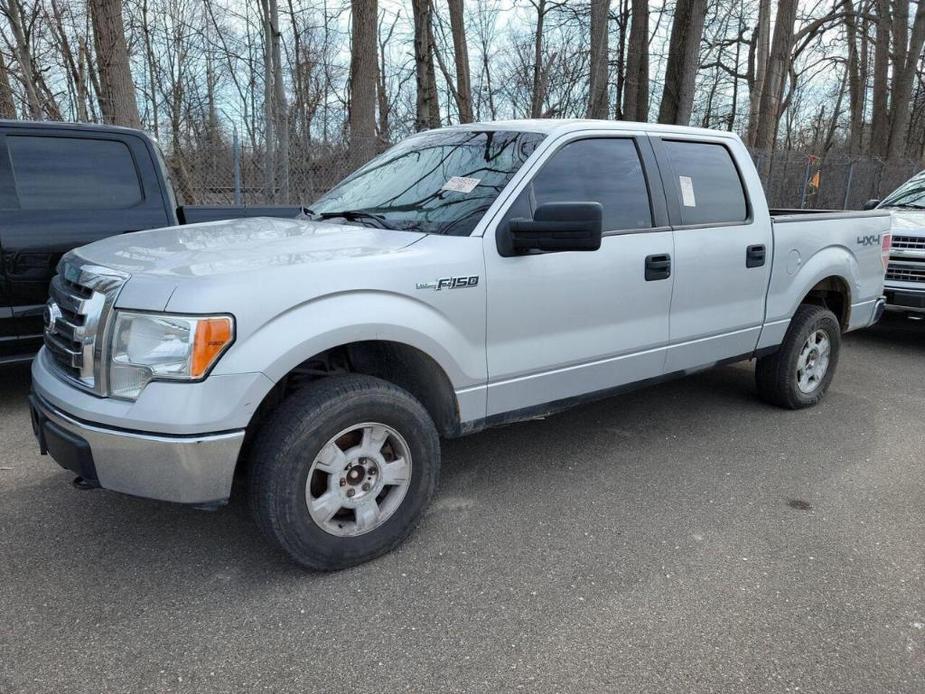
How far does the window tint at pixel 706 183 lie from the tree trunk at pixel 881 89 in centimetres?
2312

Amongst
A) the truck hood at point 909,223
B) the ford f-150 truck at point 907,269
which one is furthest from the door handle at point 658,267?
the truck hood at point 909,223

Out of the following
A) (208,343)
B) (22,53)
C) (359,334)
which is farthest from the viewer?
(22,53)

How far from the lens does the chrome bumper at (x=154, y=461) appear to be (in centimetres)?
249

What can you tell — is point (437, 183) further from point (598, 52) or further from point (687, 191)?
point (598, 52)

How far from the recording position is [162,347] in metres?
2.48

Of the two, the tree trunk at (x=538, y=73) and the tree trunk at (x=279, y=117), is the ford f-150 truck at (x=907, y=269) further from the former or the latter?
the tree trunk at (x=538, y=73)

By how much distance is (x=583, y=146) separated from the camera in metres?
3.72

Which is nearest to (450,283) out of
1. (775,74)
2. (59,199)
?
(59,199)

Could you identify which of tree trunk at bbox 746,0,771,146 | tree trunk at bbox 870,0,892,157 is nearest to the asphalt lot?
tree trunk at bbox 746,0,771,146

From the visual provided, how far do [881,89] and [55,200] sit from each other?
2664 centimetres

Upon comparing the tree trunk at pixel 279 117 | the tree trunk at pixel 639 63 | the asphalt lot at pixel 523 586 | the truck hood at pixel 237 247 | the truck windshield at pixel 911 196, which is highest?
the tree trunk at pixel 639 63

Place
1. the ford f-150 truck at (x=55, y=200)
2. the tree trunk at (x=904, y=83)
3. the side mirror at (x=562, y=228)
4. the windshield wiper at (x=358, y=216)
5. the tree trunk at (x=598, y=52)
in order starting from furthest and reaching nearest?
the tree trunk at (x=904, y=83), the tree trunk at (x=598, y=52), the ford f-150 truck at (x=55, y=200), the windshield wiper at (x=358, y=216), the side mirror at (x=562, y=228)

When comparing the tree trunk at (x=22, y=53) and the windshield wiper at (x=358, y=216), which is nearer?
the windshield wiper at (x=358, y=216)

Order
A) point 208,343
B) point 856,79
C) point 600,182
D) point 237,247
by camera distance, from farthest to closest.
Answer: point 856,79 < point 600,182 < point 237,247 < point 208,343
